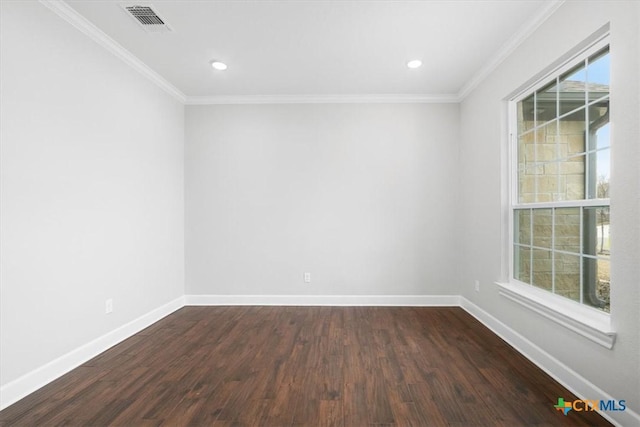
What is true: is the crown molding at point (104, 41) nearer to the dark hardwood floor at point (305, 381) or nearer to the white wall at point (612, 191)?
the dark hardwood floor at point (305, 381)

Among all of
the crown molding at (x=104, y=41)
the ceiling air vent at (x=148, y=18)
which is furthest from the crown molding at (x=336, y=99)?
the ceiling air vent at (x=148, y=18)

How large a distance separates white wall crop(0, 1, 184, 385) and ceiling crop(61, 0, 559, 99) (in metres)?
0.43

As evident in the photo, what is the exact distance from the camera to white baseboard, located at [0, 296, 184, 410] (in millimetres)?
1917

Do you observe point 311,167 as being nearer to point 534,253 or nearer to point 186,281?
point 186,281

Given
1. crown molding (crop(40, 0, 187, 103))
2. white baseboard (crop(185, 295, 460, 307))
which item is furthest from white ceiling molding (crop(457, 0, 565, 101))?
crown molding (crop(40, 0, 187, 103))

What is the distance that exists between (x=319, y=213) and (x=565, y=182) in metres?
2.55

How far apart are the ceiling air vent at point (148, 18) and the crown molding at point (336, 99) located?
1454mm

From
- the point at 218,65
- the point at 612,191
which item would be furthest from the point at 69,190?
the point at 612,191

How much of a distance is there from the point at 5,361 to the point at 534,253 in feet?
12.9

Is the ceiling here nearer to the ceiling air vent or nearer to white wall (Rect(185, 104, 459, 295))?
the ceiling air vent

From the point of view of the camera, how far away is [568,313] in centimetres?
204

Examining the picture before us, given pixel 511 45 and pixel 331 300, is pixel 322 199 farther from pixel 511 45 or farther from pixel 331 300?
pixel 511 45

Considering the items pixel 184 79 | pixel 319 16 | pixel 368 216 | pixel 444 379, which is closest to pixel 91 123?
pixel 184 79

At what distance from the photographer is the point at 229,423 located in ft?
5.61
